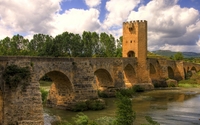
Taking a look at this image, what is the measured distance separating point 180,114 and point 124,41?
18826 mm

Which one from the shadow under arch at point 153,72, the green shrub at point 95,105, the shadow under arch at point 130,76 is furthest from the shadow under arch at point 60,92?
the shadow under arch at point 153,72

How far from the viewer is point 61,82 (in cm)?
2158

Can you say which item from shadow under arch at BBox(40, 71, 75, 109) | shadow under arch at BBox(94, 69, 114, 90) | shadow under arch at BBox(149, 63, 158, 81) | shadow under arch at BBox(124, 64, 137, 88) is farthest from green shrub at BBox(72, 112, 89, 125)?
shadow under arch at BBox(149, 63, 158, 81)

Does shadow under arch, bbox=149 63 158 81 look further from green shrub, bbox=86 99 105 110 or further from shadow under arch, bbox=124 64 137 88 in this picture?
green shrub, bbox=86 99 105 110

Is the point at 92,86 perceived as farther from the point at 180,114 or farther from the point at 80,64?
the point at 180,114

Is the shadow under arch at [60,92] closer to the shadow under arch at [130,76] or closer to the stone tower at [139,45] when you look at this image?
the shadow under arch at [130,76]

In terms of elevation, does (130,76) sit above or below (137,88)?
above

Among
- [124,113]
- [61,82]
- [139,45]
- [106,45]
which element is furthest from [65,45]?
[124,113]

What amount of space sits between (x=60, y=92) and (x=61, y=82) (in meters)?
0.88

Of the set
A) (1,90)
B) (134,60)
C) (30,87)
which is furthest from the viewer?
(134,60)

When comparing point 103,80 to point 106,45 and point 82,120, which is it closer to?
point 82,120

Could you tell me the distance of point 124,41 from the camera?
3772 centimetres

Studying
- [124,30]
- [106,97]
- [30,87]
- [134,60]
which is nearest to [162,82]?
[134,60]

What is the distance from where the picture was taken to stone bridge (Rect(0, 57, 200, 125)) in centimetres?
1526
